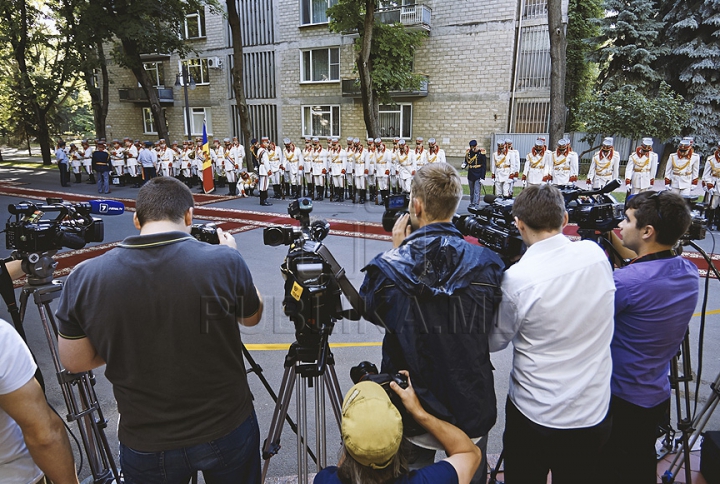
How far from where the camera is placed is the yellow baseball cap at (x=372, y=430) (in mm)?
1517

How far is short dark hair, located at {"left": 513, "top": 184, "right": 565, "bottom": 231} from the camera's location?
217 centimetres

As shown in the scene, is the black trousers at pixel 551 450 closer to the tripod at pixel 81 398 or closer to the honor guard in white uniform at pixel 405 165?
the tripod at pixel 81 398

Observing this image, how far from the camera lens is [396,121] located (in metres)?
25.1

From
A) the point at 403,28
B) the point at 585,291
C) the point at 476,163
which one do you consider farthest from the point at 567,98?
the point at 585,291

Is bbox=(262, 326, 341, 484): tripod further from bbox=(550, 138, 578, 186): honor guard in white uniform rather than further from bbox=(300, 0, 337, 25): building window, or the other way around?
bbox=(300, 0, 337, 25): building window

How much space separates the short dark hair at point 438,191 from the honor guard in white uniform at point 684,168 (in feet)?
41.5

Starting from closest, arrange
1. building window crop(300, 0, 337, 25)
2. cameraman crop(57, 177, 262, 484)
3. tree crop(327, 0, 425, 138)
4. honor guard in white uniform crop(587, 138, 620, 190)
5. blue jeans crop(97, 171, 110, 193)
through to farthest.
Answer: cameraman crop(57, 177, 262, 484), honor guard in white uniform crop(587, 138, 620, 190), blue jeans crop(97, 171, 110, 193), tree crop(327, 0, 425, 138), building window crop(300, 0, 337, 25)

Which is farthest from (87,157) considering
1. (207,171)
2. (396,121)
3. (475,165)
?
(475,165)

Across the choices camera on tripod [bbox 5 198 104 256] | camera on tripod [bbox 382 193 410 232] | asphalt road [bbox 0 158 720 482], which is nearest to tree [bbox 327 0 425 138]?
asphalt road [bbox 0 158 720 482]

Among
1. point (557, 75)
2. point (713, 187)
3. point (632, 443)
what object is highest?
point (557, 75)

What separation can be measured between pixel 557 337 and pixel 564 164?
12.6m

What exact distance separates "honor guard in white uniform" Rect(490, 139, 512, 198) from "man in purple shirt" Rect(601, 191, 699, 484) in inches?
476

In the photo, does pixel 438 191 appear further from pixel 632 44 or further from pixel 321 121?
pixel 321 121

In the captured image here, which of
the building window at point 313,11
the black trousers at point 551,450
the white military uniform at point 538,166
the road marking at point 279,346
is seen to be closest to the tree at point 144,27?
the building window at point 313,11
